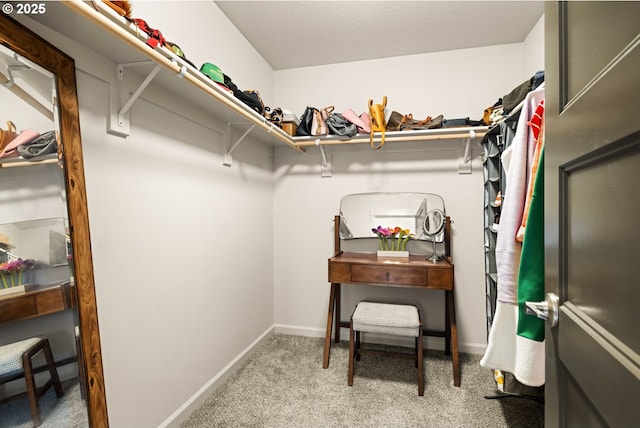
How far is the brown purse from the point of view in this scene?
78 cm

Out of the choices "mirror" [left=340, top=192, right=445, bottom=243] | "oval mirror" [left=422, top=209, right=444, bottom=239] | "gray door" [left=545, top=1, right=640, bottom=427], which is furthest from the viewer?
"mirror" [left=340, top=192, right=445, bottom=243]

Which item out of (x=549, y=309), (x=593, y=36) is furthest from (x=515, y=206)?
(x=593, y=36)

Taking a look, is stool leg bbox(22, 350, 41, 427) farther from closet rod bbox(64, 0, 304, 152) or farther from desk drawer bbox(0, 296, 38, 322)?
closet rod bbox(64, 0, 304, 152)

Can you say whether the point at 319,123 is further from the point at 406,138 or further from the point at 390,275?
the point at 390,275

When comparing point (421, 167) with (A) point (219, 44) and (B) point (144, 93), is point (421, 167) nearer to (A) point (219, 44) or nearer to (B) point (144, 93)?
(A) point (219, 44)

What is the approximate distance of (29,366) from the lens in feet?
2.78

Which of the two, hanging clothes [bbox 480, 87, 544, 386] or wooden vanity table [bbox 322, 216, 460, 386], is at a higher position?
hanging clothes [bbox 480, 87, 544, 386]

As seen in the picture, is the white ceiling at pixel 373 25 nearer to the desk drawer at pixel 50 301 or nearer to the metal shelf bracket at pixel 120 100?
the metal shelf bracket at pixel 120 100

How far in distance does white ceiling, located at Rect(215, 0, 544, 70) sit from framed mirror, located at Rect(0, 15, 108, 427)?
4.08 feet

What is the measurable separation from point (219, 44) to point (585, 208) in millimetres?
2013

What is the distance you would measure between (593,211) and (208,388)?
1934mm

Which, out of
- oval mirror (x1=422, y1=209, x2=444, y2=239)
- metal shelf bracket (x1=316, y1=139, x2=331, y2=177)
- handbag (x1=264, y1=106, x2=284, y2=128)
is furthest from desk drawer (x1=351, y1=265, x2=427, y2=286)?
handbag (x1=264, y1=106, x2=284, y2=128)

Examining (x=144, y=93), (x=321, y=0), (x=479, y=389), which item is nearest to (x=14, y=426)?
(x=144, y=93)

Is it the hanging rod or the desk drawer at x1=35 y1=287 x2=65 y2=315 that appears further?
the hanging rod
